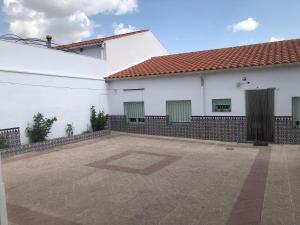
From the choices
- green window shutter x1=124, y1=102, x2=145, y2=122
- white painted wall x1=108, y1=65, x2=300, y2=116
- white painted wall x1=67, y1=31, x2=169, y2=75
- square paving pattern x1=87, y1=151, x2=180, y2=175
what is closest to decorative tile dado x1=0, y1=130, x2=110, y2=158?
green window shutter x1=124, y1=102, x2=145, y2=122

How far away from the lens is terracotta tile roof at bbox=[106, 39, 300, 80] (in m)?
12.9

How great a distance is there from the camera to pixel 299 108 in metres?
12.1

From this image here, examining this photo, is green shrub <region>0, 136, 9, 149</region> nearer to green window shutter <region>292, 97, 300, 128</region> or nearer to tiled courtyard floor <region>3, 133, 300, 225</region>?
tiled courtyard floor <region>3, 133, 300, 225</region>

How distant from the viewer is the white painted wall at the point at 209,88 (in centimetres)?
1219

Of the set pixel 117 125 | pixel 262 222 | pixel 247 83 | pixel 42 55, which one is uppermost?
pixel 42 55

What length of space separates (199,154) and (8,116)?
777 cm

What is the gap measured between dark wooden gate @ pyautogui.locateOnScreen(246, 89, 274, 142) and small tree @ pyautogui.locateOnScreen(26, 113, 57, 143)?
9234 mm

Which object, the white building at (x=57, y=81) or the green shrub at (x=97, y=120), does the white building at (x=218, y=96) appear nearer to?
the green shrub at (x=97, y=120)

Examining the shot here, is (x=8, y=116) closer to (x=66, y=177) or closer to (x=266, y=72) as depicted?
(x=66, y=177)

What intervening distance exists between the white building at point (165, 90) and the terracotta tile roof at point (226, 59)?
0.05 metres

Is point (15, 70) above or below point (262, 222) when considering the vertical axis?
above

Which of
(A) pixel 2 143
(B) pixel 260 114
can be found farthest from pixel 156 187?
(B) pixel 260 114

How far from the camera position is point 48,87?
13.0 meters

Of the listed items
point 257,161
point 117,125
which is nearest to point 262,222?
point 257,161
